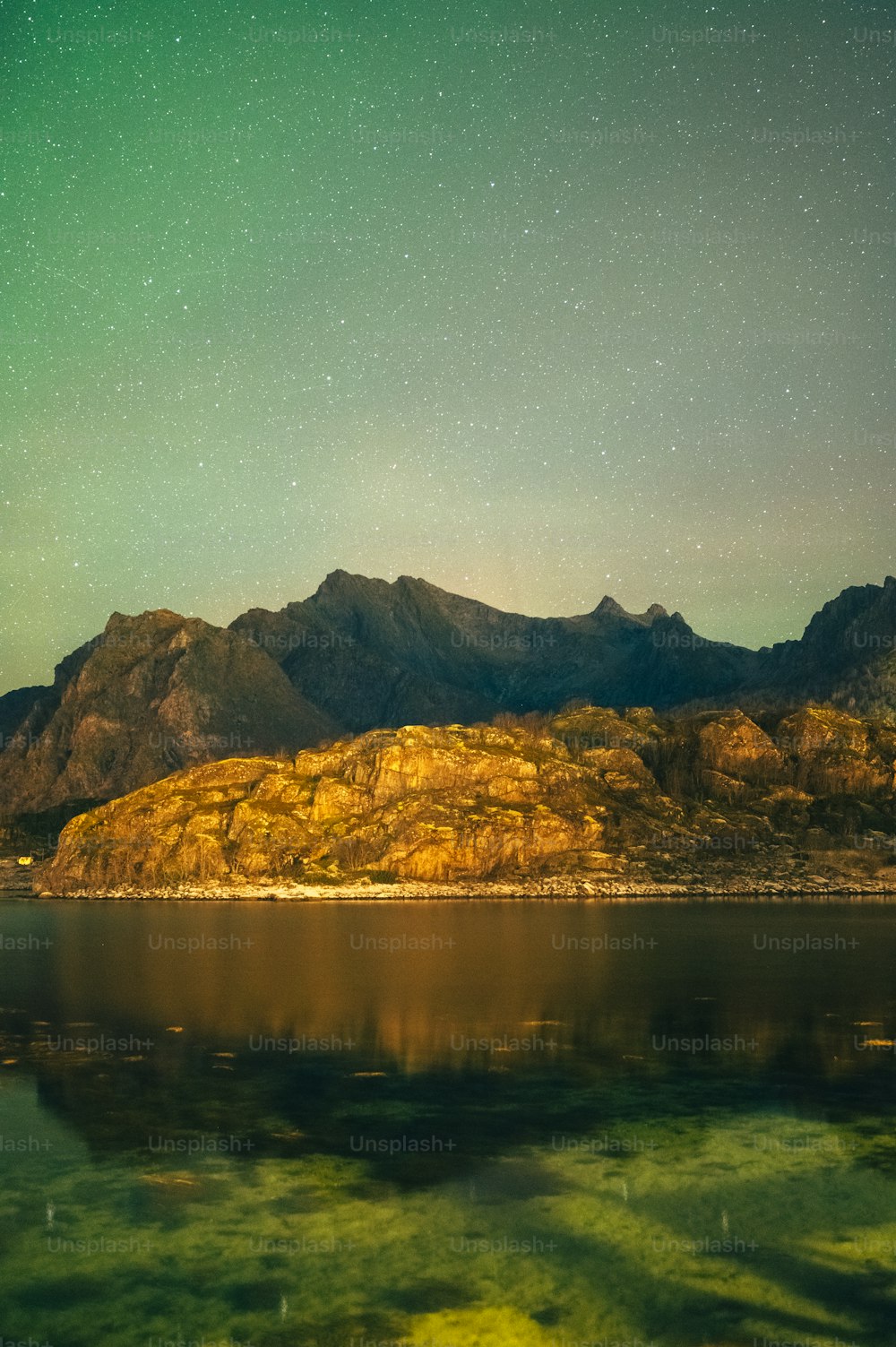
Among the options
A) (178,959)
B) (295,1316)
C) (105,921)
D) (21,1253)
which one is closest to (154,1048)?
(21,1253)

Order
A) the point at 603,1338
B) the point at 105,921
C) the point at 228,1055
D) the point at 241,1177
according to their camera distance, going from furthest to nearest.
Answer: the point at 105,921, the point at 228,1055, the point at 241,1177, the point at 603,1338

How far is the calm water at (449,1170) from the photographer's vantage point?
27.8 meters

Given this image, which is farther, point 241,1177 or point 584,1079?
point 584,1079

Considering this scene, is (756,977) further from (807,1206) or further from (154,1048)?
(807,1206)

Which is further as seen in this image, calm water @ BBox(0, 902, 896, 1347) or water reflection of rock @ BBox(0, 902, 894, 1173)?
water reflection of rock @ BBox(0, 902, 894, 1173)

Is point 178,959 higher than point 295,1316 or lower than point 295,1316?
lower

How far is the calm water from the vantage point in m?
27.8

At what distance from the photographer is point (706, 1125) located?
46.0 m

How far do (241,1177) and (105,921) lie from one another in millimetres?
172843

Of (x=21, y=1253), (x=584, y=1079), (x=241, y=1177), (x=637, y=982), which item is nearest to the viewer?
(x=21, y=1253)

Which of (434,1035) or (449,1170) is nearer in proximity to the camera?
(449,1170)

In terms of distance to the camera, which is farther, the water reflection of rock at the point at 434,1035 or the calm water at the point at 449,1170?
the water reflection of rock at the point at 434,1035

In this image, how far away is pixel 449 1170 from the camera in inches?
1533

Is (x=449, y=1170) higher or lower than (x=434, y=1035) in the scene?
higher
